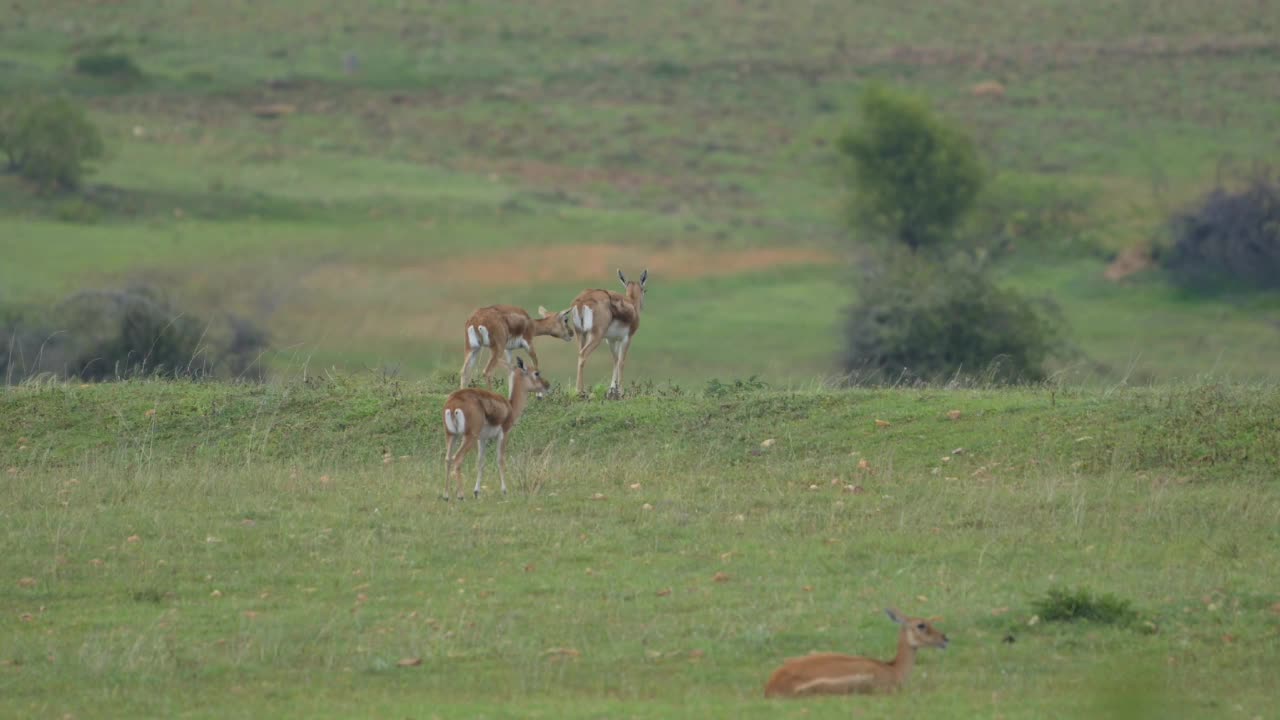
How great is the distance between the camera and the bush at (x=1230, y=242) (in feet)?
155

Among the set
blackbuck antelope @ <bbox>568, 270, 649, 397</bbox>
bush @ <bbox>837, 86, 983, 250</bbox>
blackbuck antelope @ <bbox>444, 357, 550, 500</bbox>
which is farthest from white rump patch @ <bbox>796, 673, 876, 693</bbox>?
bush @ <bbox>837, 86, 983, 250</bbox>

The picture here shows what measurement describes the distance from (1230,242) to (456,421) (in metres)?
37.5

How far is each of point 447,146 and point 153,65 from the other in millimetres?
18146

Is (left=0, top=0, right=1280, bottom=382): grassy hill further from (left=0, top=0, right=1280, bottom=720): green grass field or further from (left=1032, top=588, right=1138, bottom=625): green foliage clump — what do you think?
(left=1032, top=588, right=1138, bottom=625): green foliage clump

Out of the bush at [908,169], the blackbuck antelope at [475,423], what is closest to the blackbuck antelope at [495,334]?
the blackbuck antelope at [475,423]

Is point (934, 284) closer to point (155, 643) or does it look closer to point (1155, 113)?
point (155, 643)

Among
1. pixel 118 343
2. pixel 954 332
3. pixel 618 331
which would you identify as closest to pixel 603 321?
pixel 618 331

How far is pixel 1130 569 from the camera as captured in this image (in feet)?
40.5

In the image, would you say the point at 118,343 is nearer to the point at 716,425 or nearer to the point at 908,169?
the point at 716,425

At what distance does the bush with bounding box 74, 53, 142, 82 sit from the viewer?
71.2 m

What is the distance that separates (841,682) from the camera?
968cm

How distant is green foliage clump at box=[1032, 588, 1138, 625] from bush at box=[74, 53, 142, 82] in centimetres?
6526

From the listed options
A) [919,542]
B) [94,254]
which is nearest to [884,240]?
[94,254]

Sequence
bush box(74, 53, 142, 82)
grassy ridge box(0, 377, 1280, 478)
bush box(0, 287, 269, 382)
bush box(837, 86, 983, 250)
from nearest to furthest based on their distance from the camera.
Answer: grassy ridge box(0, 377, 1280, 478) → bush box(0, 287, 269, 382) → bush box(837, 86, 983, 250) → bush box(74, 53, 142, 82)
